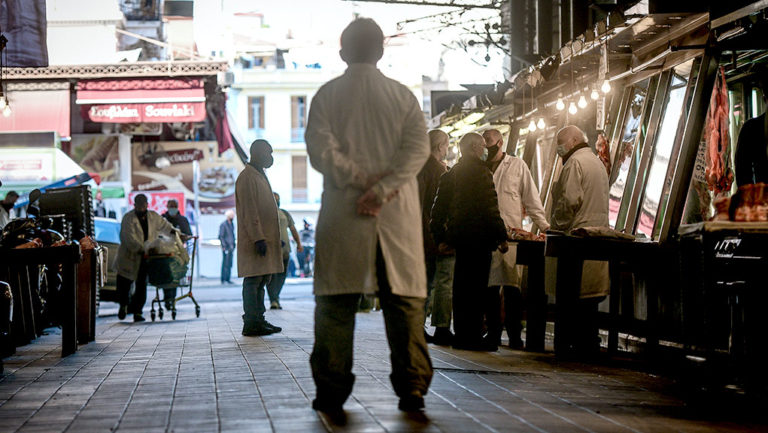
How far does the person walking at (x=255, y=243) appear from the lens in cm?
1212

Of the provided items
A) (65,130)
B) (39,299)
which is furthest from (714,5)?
(65,130)

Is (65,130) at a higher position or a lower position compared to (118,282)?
higher

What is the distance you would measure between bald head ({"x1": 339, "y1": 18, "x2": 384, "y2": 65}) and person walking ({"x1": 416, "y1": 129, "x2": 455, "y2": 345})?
178 inches

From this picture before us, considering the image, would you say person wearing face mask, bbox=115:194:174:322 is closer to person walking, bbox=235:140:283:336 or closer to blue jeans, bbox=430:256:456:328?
person walking, bbox=235:140:283:336

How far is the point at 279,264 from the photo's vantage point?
483 inches

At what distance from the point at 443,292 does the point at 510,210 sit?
4.71 feet

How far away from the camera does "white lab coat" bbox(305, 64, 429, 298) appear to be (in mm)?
6215

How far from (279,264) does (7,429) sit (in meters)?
6.37

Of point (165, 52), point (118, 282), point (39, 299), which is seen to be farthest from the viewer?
point (165, 52)

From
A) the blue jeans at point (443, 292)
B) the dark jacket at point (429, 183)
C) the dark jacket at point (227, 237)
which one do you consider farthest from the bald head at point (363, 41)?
the dark jacket at point (227, 237)

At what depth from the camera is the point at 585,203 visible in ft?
36.5

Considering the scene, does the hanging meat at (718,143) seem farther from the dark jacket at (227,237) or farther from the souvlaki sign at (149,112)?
the dark jacket at (227,237)

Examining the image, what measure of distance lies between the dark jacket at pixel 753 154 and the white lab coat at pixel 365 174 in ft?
12.3

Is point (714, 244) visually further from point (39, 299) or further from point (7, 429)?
point (39, 299)
